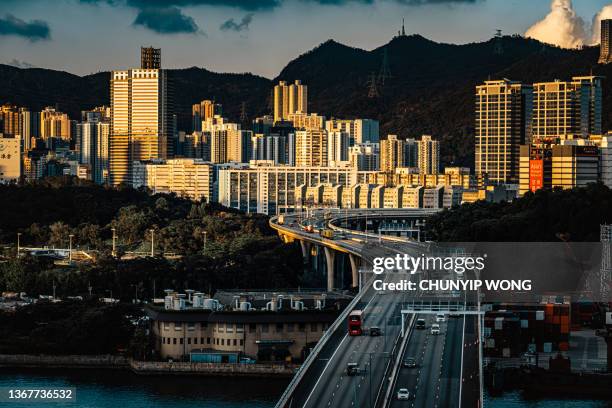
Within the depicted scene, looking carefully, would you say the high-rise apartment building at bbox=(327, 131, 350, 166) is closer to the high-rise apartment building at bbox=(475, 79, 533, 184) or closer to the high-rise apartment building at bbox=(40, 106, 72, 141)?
the high-rise apartment building at bbox=(475, 79, 533, 184)

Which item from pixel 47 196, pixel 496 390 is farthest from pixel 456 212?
pixel 496 390

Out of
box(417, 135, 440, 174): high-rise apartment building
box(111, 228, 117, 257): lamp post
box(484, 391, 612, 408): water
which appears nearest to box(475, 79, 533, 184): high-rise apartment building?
box(417, 135, 440, 174): high-rise apartment building

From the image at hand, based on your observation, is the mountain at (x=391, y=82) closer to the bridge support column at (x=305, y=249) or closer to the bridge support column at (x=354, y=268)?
the bridge support column at (x=305, y=249)

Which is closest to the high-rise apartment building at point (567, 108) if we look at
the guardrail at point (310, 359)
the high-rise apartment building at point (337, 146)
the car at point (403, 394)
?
the high-rise apartment building at point (337, 146)

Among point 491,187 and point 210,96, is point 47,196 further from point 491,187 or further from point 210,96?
point 210,96

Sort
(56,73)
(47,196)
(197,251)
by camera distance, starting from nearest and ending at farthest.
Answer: (197,251) < (47,196) < (56,73)
